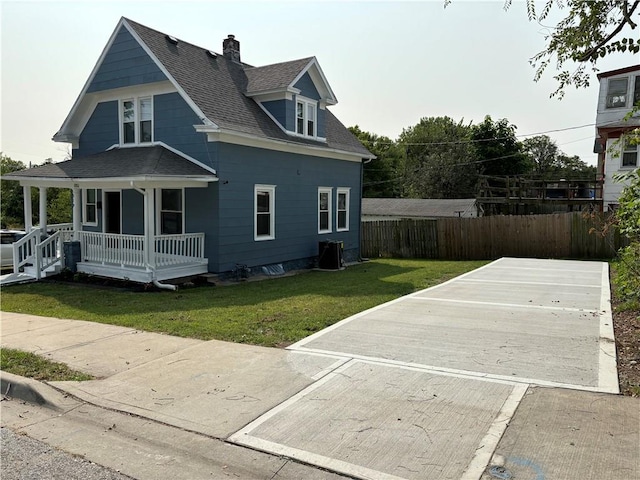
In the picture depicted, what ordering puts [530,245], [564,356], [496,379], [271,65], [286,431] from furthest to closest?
[530,245], [271,65], [564,356], [496,379], [286,431]

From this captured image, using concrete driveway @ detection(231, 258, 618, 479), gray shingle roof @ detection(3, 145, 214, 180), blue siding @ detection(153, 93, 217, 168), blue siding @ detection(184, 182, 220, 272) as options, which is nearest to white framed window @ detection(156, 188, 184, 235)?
blue siding @ detection(184, 182, 220, 272)

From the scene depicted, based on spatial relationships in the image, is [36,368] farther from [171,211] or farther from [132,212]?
[132,212]

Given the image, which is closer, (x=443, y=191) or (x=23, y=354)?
(x=23, y=354)

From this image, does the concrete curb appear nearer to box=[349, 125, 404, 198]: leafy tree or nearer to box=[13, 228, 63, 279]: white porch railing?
box=[13, 228, 63, 279]: white porch railing

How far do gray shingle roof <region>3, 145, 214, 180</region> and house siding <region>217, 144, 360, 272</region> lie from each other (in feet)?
3.63

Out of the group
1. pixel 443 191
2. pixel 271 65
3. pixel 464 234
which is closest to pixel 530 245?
pixel 464 234

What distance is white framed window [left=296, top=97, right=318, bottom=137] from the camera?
671 inches

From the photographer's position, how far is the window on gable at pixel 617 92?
82.0 ft

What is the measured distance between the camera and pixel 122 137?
1534 cm

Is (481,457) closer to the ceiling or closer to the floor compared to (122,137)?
closer to the floor

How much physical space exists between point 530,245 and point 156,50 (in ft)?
53.3

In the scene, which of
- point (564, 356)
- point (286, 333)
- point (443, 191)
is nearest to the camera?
point (564, 356)

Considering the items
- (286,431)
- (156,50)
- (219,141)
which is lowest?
(286,431)

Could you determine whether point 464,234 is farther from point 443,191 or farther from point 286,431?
point 443,191
